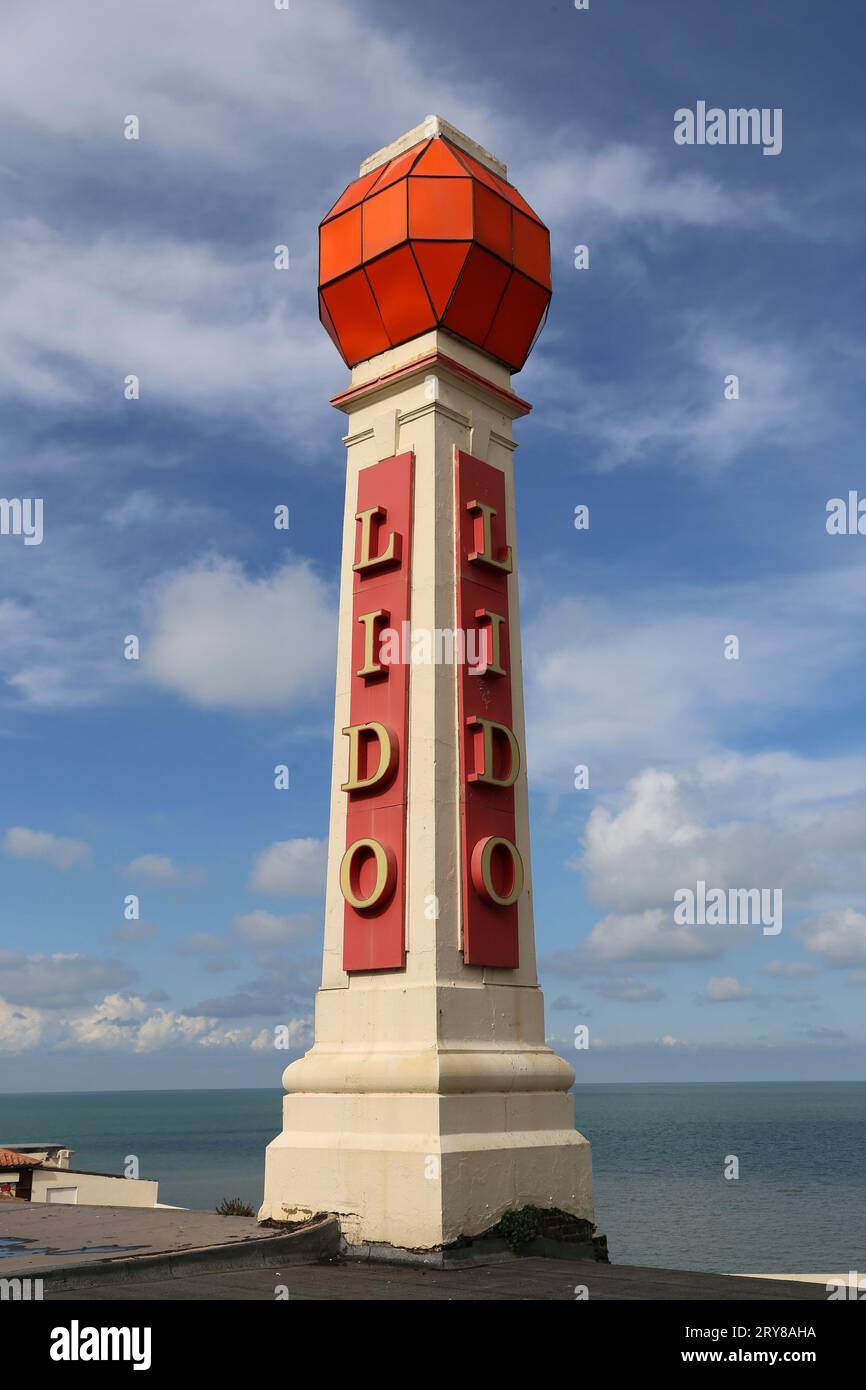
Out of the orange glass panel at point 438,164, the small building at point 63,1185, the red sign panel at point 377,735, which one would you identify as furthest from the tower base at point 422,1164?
the small building at point 63,1185

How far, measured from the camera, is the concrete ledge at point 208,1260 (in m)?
12.2

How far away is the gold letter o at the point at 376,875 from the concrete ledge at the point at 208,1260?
414 centimetres

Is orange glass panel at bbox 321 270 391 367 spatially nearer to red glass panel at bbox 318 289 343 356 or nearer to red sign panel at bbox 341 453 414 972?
red glass panel at bbox 318 289 343 356

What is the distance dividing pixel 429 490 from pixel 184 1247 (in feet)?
35.6

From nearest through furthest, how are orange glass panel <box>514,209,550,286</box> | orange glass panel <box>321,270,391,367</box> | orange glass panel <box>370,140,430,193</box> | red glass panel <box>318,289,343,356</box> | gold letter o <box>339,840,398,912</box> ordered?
1. gold letter o <box>339,840,398,912</box>
2. orange glass panel <box>370,140,430,193</box>
3. orange glass panel <box>321,270,391,367</box>
4. orange glass panel <box>514,209,550,286</box>
5. red glass panel <box>318,289,343,356</box>

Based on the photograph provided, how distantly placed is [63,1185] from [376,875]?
75.0 feet

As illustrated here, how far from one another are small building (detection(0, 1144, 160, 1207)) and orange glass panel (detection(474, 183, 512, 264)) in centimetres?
2650

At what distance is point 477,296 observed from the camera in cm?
1855

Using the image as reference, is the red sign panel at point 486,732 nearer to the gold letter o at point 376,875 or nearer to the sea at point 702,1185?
the gold letter o at point 376,875

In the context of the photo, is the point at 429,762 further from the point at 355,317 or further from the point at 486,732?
the point at 355,317

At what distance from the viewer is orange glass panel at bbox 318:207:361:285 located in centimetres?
1894

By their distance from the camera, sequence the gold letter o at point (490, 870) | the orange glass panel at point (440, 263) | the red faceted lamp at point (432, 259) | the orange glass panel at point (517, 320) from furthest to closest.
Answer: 1. the orange glass panel at point (517, 320)
2. the red faceted lamp at point (432, 259)
3. the orange glass panel at point (440, 263)
4. the gold letter o at point (490, 870)

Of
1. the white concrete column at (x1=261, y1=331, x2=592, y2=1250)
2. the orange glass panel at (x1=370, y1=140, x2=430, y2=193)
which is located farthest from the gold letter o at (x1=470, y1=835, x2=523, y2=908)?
the orange glass panel at (x1=370, y1=140, x2=430, y2=193)
